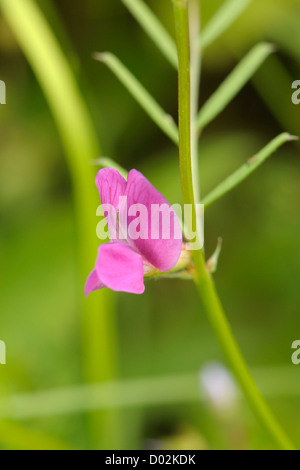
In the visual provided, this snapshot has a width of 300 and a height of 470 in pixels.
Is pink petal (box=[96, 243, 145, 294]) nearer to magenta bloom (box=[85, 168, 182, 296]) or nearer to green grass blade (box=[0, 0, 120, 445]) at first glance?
magenta bloom (box=[85, 168, 182, 296])

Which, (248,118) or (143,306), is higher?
(248,118)

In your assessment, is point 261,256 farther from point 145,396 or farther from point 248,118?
point 145,396

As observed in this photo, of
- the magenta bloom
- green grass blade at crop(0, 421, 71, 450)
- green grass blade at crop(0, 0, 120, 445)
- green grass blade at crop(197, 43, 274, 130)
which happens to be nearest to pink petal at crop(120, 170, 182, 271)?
the magenta bloom

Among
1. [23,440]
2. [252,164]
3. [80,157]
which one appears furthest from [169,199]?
[252,164]

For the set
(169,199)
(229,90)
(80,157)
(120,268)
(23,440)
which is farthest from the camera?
(169,199)

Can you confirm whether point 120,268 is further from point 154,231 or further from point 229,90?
point 229,90

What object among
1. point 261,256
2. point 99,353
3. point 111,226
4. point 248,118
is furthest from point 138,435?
point 111,226

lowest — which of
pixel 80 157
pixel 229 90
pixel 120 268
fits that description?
pixel 120 268

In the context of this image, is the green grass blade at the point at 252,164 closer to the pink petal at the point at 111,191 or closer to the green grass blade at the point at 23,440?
the pink petal at the point at 111,191
